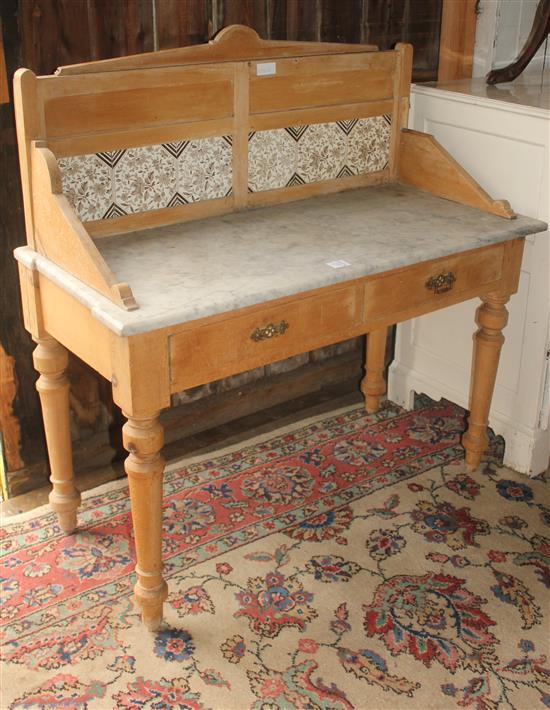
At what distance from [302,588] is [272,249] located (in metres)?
0.88

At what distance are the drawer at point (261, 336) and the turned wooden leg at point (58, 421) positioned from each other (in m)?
0.49

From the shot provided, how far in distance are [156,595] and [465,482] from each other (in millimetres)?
1101

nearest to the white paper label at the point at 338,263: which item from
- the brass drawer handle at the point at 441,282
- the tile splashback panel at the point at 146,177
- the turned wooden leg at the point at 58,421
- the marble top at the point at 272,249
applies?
the marble top at the point at 272,249

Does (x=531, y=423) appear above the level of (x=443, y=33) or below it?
below

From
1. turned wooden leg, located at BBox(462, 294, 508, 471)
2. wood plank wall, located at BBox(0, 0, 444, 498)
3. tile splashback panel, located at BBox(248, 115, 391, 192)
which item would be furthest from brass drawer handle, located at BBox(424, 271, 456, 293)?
wood plank wall, located at BBox(0, 0, 444, 498)

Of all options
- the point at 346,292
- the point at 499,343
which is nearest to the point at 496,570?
the point at 499,343

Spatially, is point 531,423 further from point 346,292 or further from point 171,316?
point 171,316

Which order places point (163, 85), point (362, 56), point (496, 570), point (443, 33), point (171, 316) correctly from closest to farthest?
point (171, 316) → point (163, 85) → point (496, 570) → point (362, 56) → point (443, 33)

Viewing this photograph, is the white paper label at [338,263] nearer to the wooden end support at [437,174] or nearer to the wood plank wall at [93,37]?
the wooden end support at [437,174]

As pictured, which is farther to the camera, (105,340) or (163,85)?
(163,85)

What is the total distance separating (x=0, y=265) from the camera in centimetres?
241

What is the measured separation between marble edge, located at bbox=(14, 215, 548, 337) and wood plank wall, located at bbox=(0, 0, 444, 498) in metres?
0.30

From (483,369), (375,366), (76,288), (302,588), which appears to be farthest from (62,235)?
(375,366)

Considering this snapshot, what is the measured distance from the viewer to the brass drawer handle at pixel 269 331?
2021mm
